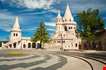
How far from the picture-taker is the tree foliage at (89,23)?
84.6 meters

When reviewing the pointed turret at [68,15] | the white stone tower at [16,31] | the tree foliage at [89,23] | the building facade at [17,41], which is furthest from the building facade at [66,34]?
the white stone tower at [16,31]

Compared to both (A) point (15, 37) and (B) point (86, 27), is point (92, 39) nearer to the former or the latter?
(B) point (86, 27)

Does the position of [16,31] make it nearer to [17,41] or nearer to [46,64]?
[17,41]

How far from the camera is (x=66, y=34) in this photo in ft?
399

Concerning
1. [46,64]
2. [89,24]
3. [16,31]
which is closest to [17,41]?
[16,31]

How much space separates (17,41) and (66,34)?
25746 mm

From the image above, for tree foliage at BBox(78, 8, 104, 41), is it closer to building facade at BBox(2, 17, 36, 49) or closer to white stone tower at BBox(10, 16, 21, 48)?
building facade at BBox(2, 17, 36, 49)

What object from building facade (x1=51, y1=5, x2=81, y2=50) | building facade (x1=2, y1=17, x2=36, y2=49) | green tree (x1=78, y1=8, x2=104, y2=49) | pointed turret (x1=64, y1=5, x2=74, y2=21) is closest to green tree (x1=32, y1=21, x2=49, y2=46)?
building facade (x1=51, y1=5, x2=81, y2=50)

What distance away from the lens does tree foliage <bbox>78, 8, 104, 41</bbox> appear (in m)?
84.6

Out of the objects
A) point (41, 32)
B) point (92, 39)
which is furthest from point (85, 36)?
point (41, 32)

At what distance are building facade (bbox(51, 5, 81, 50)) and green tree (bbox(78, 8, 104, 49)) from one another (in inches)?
272

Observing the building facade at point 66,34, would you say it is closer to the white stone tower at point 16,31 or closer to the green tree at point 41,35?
the green tree at point 41,35

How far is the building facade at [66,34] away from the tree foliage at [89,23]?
22.6ft

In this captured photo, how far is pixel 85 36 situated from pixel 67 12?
199 ft
